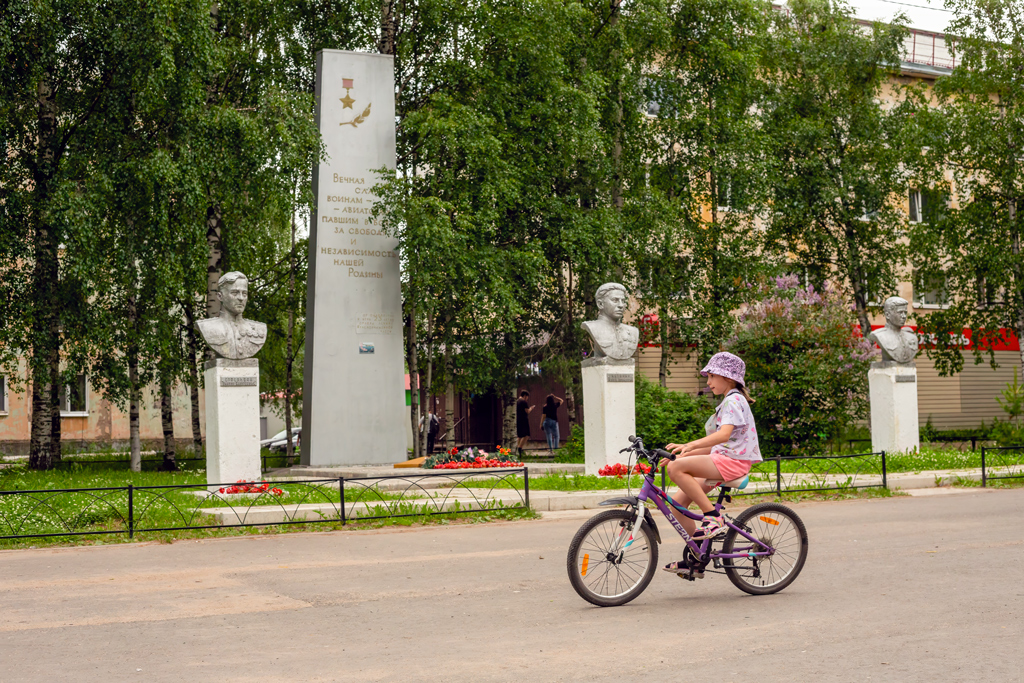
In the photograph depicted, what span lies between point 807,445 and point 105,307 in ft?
51.2

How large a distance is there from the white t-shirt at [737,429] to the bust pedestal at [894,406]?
50.6 ft

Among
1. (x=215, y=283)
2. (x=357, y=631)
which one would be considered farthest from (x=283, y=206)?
(x=357, y=631)

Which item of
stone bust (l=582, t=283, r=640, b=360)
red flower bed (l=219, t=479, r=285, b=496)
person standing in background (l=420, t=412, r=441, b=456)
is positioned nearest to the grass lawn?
red flower bed (l=219, t=479, r=285, b=496)

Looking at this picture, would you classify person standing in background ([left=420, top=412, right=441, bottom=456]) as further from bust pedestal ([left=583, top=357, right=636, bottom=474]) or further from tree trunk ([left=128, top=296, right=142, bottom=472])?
bust pedestal ([left=583, top=357, right=636, bottom=474])

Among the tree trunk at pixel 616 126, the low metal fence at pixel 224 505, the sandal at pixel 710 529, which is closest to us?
the sandal at pixel 710 529

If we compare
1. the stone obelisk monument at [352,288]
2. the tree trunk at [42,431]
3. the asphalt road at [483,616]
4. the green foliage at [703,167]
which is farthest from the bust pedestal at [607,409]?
the tree trunk at [42,431]

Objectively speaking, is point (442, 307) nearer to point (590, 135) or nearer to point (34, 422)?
point (590, 135)

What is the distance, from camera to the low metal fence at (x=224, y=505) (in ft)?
40.0

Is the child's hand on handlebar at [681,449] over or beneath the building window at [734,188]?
beneath

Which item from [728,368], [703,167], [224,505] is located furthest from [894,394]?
[728,368]

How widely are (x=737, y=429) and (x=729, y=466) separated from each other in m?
0.26

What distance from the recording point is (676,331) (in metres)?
28.2

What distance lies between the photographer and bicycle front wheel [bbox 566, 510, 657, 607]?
23.1 feet

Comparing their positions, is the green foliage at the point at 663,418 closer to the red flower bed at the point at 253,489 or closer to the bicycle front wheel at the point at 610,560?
the red flower bed at the point at 253,489
